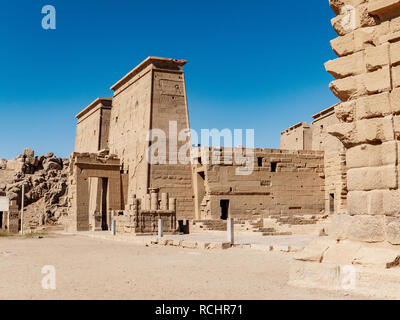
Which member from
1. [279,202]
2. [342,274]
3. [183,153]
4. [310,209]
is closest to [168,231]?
Answer: [183,153]

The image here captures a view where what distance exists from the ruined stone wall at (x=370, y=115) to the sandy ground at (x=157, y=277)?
105 centimetres

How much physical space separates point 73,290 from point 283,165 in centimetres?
2230

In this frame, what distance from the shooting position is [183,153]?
2573 centimetres

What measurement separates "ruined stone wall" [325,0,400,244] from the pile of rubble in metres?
32.9

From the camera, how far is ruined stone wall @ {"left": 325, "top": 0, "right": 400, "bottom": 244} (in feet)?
18.0

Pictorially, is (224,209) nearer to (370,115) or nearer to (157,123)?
(157,123)

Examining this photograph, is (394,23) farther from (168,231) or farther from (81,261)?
(168,231)

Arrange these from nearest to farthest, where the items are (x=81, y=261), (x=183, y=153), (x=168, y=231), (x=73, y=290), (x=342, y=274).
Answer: (x=342, y=274) → (x=73, y=290) → (x=81, y=261) → (x=168, y=231) → (x=183, y=153)

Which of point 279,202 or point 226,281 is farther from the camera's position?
point 279,202

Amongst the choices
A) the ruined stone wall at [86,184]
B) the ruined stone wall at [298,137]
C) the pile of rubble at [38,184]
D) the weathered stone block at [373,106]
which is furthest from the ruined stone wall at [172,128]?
the weathered stone block at [373,106]

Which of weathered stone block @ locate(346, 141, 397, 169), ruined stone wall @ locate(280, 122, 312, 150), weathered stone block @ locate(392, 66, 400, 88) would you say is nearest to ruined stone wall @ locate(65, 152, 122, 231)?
ruined stone wall @ locate(280, 122, 312, 150)

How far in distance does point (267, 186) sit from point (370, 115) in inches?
822

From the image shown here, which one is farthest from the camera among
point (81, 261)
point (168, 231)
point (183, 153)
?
point (183, 153)

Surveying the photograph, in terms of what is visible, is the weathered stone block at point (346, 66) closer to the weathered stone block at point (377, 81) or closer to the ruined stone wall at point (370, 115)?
the ruined stone wall at point (370, 115)
